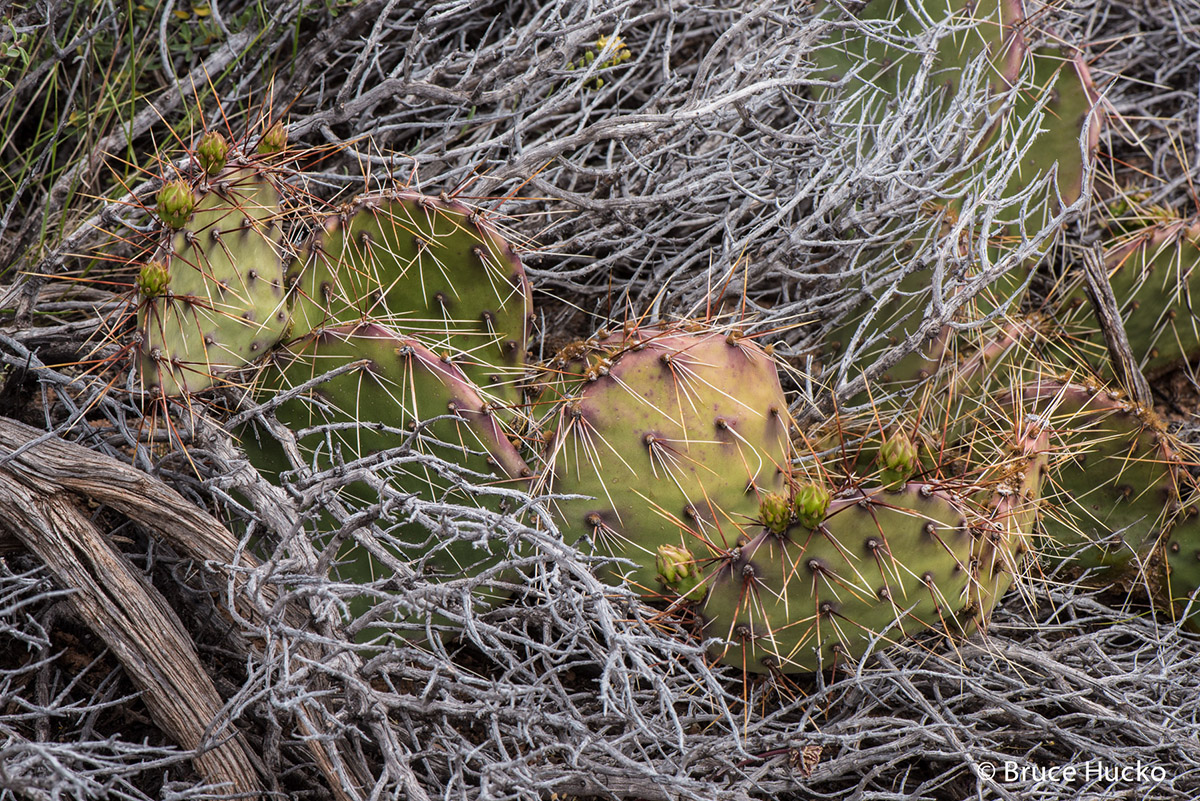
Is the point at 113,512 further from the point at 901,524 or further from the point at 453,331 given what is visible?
the point at 901,524

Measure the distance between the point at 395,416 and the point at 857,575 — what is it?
0.75 m

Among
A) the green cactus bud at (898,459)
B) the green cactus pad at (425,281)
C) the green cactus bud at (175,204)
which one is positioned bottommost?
the green cactus bud at (898,459)

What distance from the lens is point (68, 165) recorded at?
73.7 inches

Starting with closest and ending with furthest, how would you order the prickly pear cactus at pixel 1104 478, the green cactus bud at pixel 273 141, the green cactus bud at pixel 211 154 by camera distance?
1. the green cactus bud at pixel 211 154
2. the green cactus bud at pixel 273 141
3. the prickly pear cactus at pixel 1104 478

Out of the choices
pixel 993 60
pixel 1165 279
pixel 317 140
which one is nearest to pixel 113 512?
pixel 317 140

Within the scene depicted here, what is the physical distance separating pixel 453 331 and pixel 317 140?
2.92ft

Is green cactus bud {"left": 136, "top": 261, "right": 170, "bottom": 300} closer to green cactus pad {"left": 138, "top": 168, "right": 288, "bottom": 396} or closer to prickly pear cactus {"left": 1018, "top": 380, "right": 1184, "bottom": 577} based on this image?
green cactus pad {"left": 138, "top": 168, "right": 288, "bottom": 396}

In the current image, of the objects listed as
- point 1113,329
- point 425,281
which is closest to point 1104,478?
point 1113,329

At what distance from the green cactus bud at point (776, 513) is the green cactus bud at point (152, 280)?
35.5 inches

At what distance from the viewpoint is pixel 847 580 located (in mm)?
1327

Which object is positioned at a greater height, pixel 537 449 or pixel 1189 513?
pixel 537 449

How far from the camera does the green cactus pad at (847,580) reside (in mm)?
1303

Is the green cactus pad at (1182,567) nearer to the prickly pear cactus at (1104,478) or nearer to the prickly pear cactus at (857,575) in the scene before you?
the prickly pear cactus at (1104,478)

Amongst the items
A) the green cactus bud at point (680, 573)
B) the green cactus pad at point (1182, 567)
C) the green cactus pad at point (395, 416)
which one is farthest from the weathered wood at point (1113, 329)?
the green cactus pad at point (395, 416)
